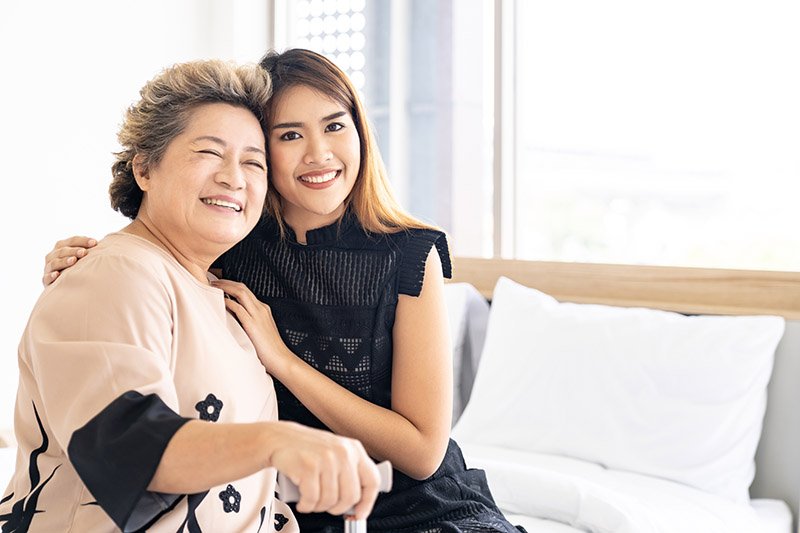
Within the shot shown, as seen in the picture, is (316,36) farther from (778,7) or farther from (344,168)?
(344,168)

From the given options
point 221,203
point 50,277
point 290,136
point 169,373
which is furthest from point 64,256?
point 290,136

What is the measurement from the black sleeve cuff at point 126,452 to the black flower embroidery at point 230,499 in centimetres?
A: 21

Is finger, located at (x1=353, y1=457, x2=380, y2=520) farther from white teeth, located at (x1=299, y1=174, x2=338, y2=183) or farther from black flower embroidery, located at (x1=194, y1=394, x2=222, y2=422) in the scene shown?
white teeth, located at (x1=299, y1=174, x2=338, y2=183)

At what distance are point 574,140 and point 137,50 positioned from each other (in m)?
1.83

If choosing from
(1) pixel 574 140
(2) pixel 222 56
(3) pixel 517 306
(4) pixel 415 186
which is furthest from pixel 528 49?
(2) pixel 222 56

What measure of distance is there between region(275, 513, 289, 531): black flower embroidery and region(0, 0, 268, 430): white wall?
1985mm

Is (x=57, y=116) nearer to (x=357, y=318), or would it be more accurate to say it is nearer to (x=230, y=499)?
(x=357, y=318)

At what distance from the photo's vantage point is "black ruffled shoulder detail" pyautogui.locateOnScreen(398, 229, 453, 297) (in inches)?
59.1

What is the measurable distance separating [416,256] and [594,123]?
5.27 feet

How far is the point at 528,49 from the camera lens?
305 cm

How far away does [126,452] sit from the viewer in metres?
0.93

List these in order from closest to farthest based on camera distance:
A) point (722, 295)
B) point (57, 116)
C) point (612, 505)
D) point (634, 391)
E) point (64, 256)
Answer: point (64, 256) → point (612, 505) → point (634, 391) → point (722, 295) → point (57, 116)

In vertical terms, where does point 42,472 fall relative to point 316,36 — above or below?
below

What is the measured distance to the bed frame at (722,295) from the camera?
216 centimetres
